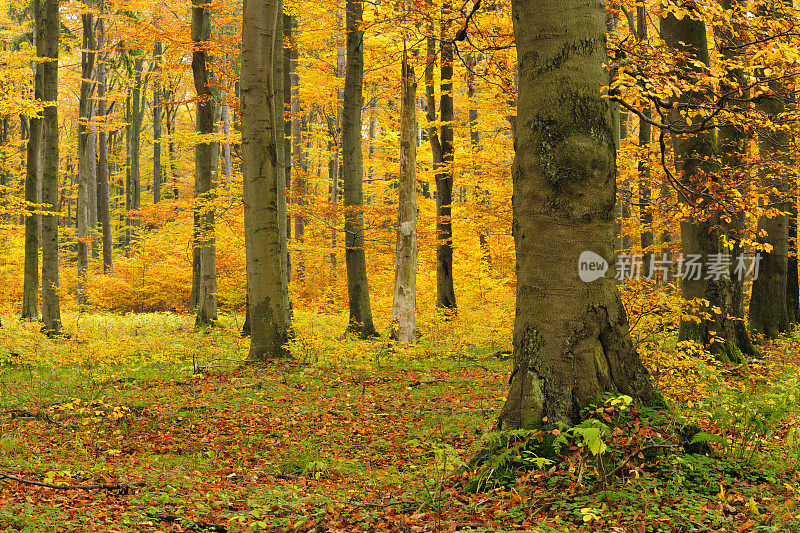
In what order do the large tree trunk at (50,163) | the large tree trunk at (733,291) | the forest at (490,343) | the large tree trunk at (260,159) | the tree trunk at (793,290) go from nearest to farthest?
the forest at (490,343) → the large tree trunk at (733,291) → the large tree trunk at (260,159) → the large tree trunk at (50,163) → the tree trunk at (793,290)

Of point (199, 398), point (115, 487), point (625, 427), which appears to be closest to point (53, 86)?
point (199, 398)

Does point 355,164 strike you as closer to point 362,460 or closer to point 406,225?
point 406,225

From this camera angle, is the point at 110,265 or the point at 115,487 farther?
the point at 110,265

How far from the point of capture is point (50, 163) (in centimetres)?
1285

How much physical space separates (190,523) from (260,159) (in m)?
6.80

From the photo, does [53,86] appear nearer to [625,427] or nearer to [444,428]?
[444,428]

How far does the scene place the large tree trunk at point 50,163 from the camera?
40.1 feet

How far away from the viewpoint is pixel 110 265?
24.6 m

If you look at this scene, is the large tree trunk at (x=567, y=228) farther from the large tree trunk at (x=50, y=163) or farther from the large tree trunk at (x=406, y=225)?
the large tree trunk at (x=50, y=163)

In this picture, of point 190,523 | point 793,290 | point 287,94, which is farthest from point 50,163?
point 793,290

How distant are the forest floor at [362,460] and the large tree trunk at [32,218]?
5747 millimetres

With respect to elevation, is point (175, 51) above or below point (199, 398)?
above

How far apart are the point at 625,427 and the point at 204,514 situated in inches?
109

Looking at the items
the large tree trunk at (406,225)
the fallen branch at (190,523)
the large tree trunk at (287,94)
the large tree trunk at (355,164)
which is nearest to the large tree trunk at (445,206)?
the large tree trunk at (355,164)
